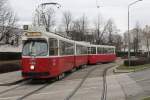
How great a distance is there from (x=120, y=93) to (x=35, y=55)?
6899 mm

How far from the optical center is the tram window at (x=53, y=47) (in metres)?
23.7

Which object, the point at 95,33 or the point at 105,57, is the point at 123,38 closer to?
the point at 95,33

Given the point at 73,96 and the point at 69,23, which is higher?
the point at 69,23

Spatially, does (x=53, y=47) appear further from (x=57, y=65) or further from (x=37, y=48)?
(x=57, y=65)

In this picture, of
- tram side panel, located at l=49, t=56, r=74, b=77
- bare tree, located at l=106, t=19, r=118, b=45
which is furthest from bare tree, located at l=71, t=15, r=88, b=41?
tram side panel, located at l=49, t=56, r=74, b=77

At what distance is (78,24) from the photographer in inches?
4163

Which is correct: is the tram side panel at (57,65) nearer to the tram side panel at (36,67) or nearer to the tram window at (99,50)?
the tram side panel at (36,67)

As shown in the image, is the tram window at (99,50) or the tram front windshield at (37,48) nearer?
the tram front windshield at (37,48)

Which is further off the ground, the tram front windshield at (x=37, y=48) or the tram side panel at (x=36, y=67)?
the tram front windshield at (x=37, y=48)

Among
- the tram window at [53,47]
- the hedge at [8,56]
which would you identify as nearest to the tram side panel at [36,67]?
the tram window at [53,47]

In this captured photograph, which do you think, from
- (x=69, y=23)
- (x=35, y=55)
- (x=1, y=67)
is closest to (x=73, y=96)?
(x=35, y=55)

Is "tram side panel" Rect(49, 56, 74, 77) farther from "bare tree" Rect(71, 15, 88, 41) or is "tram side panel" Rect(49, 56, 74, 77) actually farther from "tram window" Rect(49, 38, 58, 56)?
"bare tree" Rect(71, 15, 88, 41)

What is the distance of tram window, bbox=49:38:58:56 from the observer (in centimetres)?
2371

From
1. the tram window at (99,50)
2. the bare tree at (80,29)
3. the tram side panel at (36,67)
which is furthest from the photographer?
the bare tree at (80,29)
